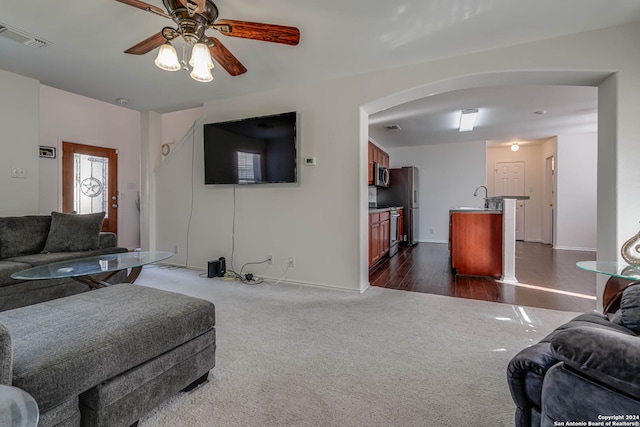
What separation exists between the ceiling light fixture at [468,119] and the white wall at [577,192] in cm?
226

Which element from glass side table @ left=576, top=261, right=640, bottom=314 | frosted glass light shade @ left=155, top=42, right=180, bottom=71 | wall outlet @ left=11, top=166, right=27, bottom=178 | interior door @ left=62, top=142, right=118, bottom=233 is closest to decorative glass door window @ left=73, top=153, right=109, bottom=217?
interior door @ left=62, top=142, right=118, bottom=233

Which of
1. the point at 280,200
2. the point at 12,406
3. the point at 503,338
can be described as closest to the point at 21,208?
the point at 280,200

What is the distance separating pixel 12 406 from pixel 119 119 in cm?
673

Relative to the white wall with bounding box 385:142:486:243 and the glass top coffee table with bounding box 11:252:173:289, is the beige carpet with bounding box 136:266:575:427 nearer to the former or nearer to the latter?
the glass top coffee table with bounding box 11:252:173:289

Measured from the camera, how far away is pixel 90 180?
5645 mm

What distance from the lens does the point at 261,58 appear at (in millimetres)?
2889

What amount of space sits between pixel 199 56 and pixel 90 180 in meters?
5.18

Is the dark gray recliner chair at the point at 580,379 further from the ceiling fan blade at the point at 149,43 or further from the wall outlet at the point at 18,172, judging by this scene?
the wall outlet at the point at 18,172

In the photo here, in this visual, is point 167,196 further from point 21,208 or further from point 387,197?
point 387,197

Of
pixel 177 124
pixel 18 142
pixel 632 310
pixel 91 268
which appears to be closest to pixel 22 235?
pixel 18 142

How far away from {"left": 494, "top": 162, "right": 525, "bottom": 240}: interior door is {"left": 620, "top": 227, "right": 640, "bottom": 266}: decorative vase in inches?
249

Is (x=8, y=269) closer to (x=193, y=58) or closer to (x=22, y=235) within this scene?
(x=22, y=235)

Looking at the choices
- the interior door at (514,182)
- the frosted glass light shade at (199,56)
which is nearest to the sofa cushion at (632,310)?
the frosted glass light shade at (199,56)

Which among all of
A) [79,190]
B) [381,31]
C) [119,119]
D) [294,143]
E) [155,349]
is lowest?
[155,349]
